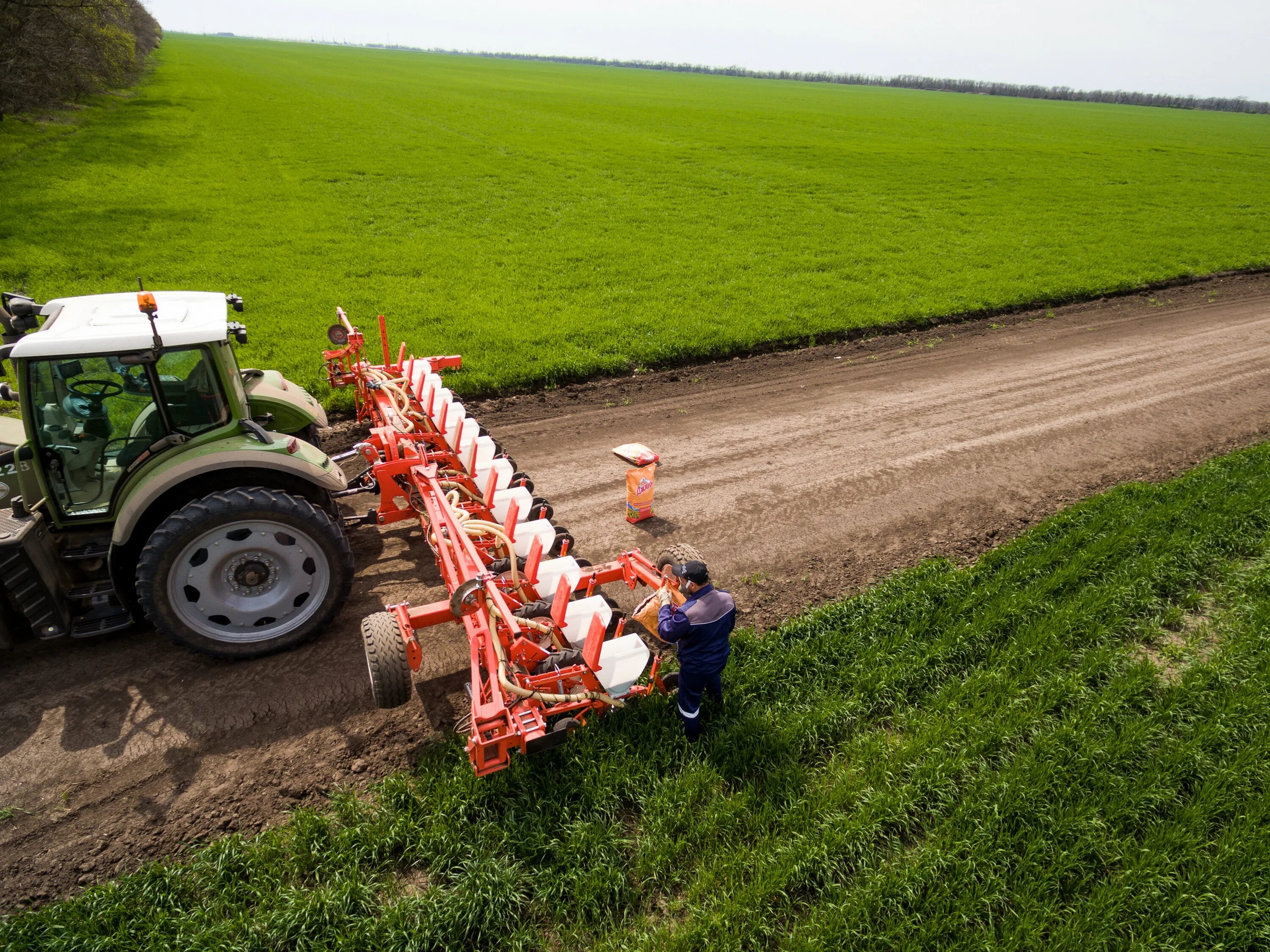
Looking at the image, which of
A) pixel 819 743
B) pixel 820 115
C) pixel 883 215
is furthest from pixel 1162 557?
pixel 820 115

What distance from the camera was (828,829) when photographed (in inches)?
171

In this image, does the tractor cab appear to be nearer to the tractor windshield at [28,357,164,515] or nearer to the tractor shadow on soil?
the tractor windshield at [28,357,164,515]

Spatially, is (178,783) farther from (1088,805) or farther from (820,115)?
(820,115)

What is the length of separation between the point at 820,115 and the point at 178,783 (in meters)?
65.6

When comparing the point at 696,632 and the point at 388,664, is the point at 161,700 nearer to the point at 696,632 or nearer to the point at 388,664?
the point at 388,664

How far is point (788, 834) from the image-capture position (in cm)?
436

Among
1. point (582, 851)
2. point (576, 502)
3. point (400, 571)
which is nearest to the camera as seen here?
point (582, 851)

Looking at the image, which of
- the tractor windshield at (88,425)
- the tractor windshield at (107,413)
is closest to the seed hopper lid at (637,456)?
the tractor windshield at (107,413)

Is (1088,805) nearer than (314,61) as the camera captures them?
Yes

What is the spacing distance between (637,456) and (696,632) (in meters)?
2.95

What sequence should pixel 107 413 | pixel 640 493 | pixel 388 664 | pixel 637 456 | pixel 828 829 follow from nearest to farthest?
pixel 828 829, pixel 388 664, pixel 107 413, pixel 637 456, pixel 640 493

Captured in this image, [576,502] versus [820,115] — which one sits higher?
[820,115]

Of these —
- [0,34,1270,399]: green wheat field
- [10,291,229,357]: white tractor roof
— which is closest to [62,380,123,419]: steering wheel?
[10,291,229,357]: white tractor roof

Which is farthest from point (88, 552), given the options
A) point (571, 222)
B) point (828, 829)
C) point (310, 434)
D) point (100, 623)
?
point (571, 222)
